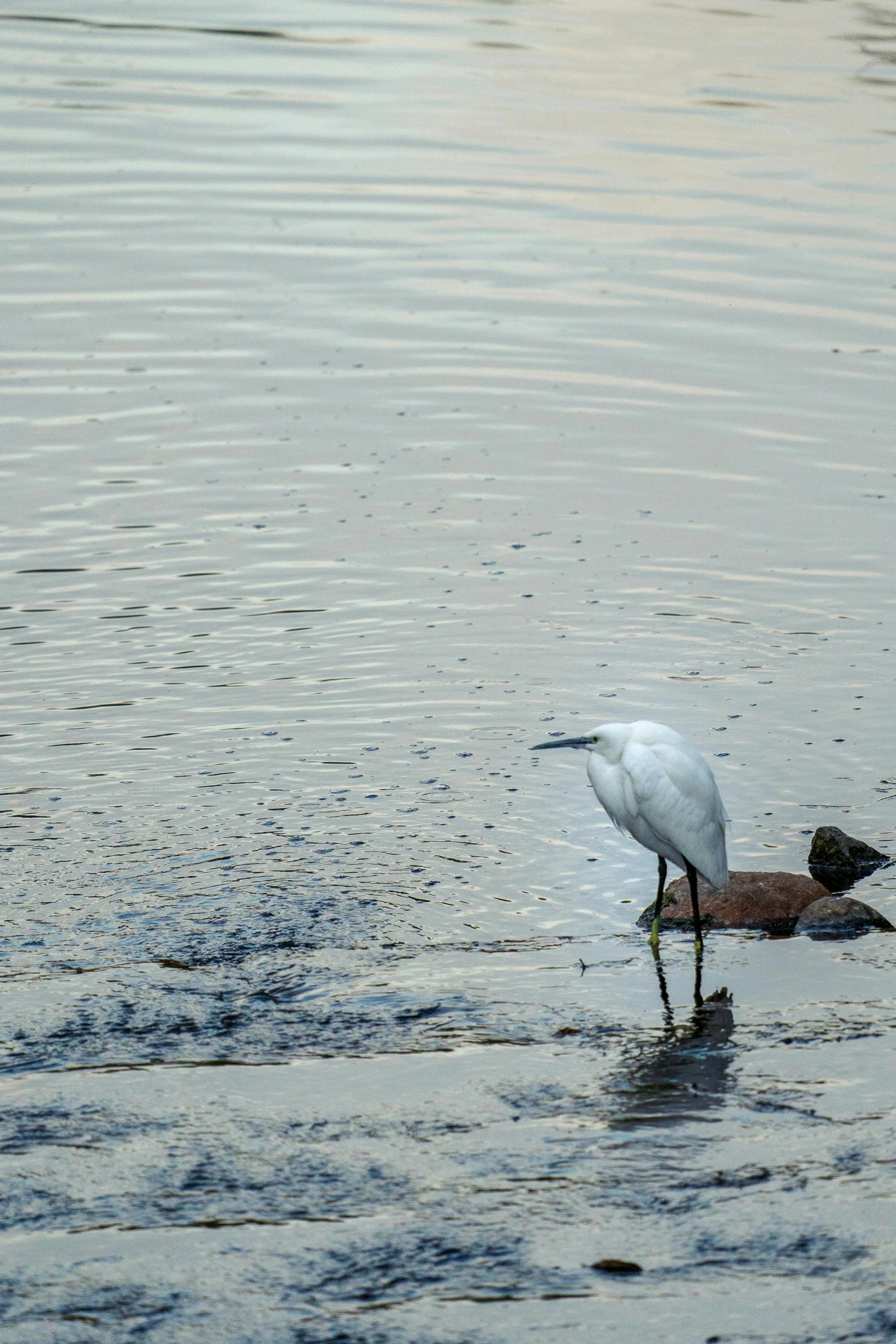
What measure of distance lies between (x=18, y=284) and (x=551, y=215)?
21.2 ft

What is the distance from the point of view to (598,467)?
1454 cm

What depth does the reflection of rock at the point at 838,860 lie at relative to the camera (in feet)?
28.3

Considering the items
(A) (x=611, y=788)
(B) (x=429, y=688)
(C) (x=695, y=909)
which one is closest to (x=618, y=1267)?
(C) (x=695, y=909)

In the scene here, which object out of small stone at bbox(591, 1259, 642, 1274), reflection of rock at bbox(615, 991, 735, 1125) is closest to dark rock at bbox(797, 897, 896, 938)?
reflection of rock at bbox(615, 991, 735, 1125)

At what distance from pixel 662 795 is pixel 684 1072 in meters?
1.63

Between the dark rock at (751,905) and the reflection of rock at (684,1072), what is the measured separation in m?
0.96

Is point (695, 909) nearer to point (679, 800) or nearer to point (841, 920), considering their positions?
point (679, 800)

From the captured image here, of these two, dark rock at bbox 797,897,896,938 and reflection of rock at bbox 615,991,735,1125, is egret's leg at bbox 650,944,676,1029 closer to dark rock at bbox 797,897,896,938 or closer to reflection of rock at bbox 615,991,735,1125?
reflection of rock at bbox 615,991,735,1125

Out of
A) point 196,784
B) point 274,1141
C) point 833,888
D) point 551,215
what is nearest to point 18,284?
point 551,215

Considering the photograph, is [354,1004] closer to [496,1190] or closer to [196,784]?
[496,1190]

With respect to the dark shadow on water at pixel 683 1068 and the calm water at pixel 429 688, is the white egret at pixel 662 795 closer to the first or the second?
the calm water at pixel 429 688

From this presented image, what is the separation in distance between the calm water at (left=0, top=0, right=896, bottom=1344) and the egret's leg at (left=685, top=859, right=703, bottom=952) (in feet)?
0.65

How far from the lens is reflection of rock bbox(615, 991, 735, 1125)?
6.39 metres

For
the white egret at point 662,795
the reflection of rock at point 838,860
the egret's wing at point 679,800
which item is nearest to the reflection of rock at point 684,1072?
the white egret at point 662,795
